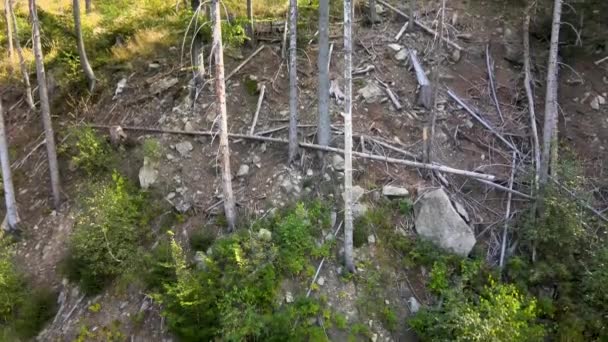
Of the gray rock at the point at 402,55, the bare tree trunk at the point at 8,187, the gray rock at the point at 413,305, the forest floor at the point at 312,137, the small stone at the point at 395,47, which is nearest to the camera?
the gray rock at the point at 413,305

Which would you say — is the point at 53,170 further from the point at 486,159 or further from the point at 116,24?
the point at 486,159

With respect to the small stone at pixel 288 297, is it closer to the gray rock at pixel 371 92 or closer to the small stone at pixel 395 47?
the gray rock at pixel 371 92

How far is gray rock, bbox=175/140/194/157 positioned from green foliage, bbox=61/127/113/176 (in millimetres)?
2016

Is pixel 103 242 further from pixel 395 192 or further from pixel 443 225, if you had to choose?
pixel 443 225

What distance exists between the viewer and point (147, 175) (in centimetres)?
1248

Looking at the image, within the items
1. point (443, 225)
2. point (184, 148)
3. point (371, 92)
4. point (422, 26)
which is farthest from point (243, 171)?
point (422, 26)

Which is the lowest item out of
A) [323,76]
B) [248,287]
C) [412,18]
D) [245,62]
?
[248,287]

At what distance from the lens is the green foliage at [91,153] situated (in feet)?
43.1

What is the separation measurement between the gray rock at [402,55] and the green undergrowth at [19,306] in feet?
39.5

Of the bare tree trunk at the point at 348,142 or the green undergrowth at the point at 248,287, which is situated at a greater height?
the bare tree trunk at the point at 348,142

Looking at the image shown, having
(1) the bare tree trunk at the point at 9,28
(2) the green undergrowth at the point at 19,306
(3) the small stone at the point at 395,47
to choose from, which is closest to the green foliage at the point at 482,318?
(3) the small stone at the point at 395,47

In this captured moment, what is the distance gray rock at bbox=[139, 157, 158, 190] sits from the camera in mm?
12414

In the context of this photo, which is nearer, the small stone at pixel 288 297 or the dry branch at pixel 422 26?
the small stone at pixel 288 297

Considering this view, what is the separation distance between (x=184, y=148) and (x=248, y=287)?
5.07 m
